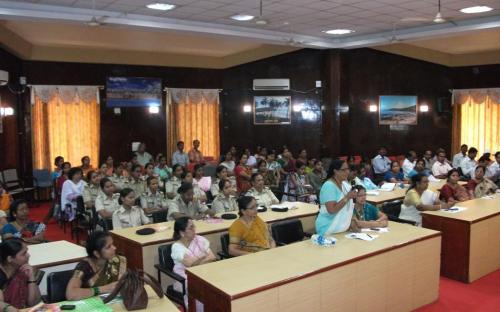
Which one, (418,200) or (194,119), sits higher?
(194,119)

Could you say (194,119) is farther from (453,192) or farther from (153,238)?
(153,238)

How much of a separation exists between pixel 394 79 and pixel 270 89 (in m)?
3.71

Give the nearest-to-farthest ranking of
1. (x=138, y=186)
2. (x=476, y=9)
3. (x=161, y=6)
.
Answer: (x=161, y=6)
(x=138, y=186)
(x=476, y=9)

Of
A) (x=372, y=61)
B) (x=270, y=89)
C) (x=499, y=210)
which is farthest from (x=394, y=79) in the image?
(x=499, y=210)

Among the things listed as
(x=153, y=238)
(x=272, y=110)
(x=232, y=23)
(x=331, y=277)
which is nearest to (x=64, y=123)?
(x=232, y=23)

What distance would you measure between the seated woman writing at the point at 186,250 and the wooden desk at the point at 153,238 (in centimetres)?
59

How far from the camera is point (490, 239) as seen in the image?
5648 mm

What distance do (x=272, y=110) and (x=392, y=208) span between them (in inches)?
288

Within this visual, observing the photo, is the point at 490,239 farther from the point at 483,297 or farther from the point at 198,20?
the point at 198,20

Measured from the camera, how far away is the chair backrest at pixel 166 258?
4.13 meters

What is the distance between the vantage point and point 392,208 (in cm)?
621

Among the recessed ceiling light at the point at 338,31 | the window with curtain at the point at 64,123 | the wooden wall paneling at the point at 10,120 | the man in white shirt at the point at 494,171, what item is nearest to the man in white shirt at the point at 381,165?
the man in white shirt at the point at 494,171

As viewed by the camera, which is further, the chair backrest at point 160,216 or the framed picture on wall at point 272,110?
the framed picture on wall at point 272,110

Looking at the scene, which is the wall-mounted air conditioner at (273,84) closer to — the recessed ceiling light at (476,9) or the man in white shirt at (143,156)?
the man in white shirt at (143,156)
